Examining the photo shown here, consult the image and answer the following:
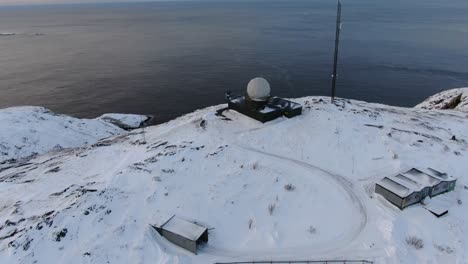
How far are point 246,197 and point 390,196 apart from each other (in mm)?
9084

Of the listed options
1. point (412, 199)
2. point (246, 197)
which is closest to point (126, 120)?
point (246, 197)

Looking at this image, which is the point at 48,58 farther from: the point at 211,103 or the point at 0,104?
the point at 211,103

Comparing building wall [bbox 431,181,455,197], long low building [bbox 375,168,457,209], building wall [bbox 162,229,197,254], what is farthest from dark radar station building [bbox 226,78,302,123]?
building wall [bbox 162,229,197,254]

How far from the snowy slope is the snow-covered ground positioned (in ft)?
36.8

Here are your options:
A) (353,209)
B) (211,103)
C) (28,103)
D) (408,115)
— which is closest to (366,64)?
(211,103)

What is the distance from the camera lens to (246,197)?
21250 millimetres

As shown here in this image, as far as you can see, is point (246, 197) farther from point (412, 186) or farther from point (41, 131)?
point (41, 131)

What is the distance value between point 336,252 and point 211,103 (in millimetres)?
49720

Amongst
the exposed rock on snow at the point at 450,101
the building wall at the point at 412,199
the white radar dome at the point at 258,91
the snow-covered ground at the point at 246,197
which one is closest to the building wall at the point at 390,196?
the building wall at the point at 412,199

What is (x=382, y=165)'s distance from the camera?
25.5m

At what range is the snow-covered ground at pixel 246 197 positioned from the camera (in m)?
17.2

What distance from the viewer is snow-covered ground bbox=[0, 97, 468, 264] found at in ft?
56.4

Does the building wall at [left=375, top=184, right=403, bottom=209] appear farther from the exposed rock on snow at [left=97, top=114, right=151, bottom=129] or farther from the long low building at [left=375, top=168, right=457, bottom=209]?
the exposed rock on snow at [left=97, top=114, right=151, bottom=129]

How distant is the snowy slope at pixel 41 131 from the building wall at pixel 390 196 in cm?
3969
